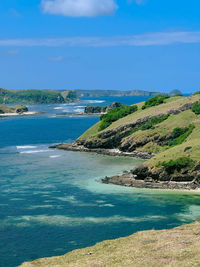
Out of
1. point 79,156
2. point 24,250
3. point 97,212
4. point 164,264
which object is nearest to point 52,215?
point 97,212

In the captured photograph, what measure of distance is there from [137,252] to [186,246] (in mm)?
4973

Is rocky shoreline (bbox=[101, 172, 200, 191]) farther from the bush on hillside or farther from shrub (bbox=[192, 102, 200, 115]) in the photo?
shrub (bbox=[192, 102, 200, 115])

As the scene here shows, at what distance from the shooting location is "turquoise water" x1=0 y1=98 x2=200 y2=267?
5419cm

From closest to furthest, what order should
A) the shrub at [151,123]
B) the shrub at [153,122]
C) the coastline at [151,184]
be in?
the coastline at [151,184]
the shrub at [153,122]
the shrub at [151,123]

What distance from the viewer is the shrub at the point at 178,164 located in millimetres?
84375

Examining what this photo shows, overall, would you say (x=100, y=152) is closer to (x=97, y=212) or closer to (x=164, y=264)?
(x=97, y=212)

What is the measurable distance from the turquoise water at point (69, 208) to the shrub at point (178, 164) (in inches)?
351

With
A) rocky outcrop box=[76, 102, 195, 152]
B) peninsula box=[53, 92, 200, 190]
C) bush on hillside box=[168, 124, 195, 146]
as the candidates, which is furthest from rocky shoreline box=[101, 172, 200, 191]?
rocky outcrop box=[76, 102, 195, 152]

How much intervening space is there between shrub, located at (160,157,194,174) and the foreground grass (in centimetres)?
3472

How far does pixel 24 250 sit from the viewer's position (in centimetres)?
5166

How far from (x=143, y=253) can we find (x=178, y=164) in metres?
44.3

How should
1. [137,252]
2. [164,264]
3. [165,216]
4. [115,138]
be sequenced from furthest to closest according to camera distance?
[115,138], [165,216], [137,252], [164,264]

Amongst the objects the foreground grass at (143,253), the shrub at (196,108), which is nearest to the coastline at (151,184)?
the foreground grass at (143,253)

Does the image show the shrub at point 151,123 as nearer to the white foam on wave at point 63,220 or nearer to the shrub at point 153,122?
the shrub at point 153,122
